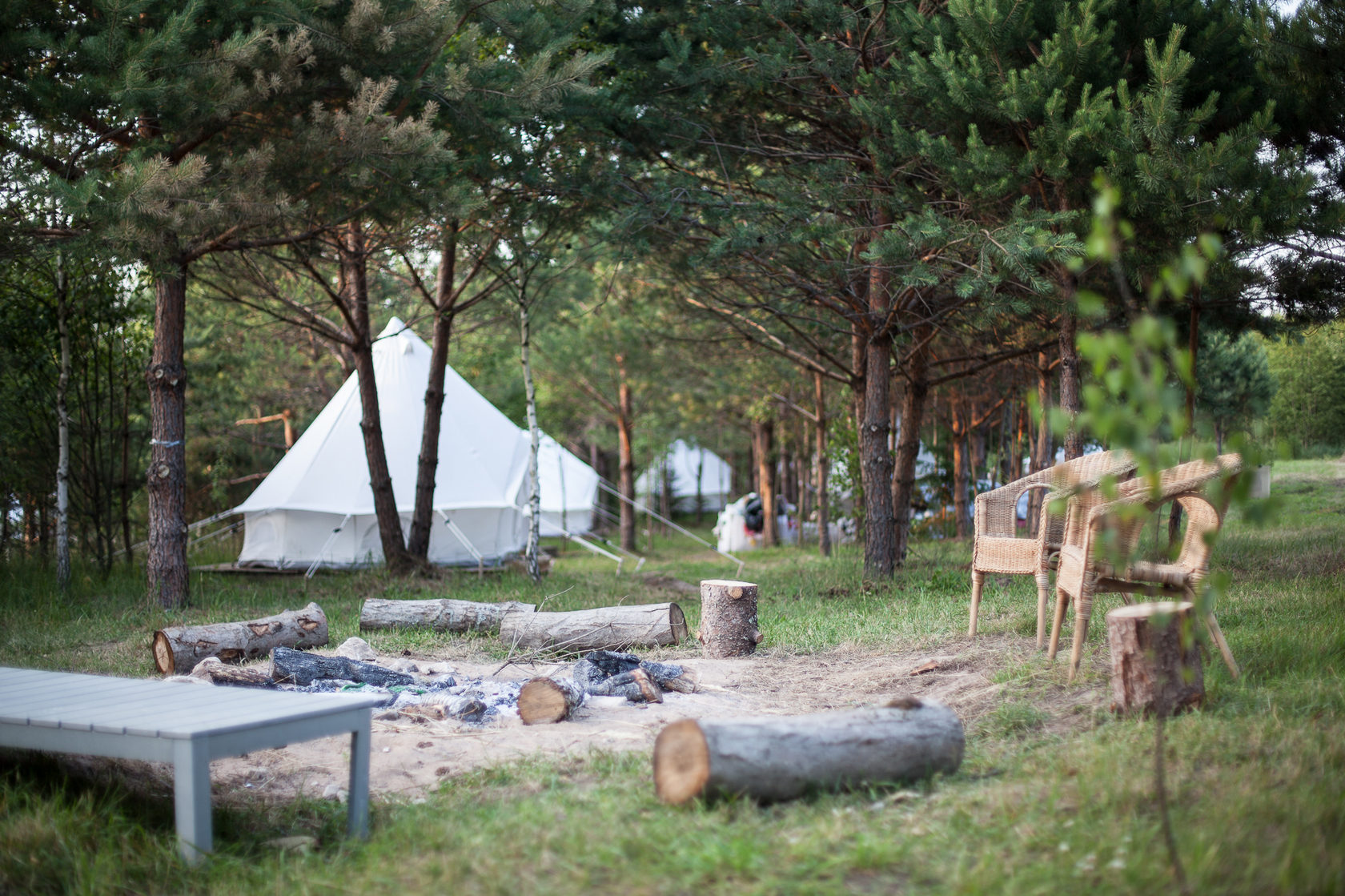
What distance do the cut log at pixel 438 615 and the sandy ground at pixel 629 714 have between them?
1168 millimetres

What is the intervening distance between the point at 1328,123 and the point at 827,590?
16.4 ft

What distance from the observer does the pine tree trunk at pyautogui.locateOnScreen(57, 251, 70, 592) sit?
8414 millimetres

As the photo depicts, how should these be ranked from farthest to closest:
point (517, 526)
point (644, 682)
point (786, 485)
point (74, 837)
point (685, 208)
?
point (786, 485) < point (517, 526) < point (685, 208) < point (644, 682) < point (74, 837)

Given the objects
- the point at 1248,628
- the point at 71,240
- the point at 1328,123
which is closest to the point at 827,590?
the point at 1248,628

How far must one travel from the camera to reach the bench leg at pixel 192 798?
2.65m

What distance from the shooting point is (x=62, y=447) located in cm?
848

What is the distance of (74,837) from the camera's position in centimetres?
292

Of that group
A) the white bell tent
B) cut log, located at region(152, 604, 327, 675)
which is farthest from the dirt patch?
the white bell tent

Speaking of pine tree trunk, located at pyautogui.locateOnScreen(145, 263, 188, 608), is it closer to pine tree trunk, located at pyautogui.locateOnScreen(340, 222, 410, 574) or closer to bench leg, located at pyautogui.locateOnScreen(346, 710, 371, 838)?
pine tree trunk, located at pyautogui.locateOnScreen(340, 222, 410, 574)

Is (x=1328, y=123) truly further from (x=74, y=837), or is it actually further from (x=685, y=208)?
(x=74, y=837)

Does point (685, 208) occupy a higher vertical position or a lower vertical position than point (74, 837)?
higher

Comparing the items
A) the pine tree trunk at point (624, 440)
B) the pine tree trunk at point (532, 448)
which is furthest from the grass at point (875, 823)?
the pine tree trunk at point (624, 440)

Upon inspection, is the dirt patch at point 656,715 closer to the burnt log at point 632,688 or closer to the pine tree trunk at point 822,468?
the burnt log at point 632,688

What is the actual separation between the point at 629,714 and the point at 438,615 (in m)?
2.81
